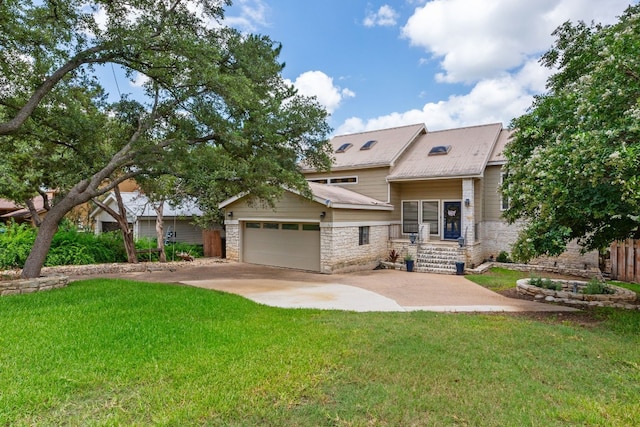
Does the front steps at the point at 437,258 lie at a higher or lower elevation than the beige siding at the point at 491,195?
lower

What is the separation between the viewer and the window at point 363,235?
14844 mm

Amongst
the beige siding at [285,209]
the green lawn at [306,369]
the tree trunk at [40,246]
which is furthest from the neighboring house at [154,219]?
the green lawn at [306,369]

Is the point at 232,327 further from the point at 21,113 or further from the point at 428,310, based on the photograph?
the point at 21,113

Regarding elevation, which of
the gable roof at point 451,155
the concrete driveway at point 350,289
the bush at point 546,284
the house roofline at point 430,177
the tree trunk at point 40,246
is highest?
the gable roof at point 451,155

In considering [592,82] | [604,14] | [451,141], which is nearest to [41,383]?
[592,82]

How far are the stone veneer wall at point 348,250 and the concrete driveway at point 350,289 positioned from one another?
58 cm


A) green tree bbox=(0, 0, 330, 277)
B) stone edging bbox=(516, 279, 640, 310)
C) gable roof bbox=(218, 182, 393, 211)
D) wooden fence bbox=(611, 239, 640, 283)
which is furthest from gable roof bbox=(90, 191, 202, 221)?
wooden fence bbox=(611, 239, 640, 283)

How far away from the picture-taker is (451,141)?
1798cm

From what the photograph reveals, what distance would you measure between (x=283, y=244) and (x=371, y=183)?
18.0ft

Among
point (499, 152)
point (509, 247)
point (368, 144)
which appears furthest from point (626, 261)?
point (368, 144)

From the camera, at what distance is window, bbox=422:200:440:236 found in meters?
16.8

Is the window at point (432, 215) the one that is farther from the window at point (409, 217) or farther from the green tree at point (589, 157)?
the green tree at point (589, 157)

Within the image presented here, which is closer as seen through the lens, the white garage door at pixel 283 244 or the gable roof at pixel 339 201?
the gable roof at pixel 339 201

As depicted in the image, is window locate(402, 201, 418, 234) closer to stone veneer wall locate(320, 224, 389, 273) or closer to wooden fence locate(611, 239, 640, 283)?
stone veneer wall locate(320, 224, 389, 273)
